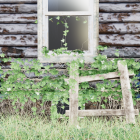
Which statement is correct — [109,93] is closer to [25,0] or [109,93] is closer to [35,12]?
[35,12]

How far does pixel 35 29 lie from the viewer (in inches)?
139

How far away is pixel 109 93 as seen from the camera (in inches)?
135

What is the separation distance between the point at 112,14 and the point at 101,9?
9.2 inches

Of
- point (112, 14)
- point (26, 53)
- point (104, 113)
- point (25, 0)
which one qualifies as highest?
point (25, 0)

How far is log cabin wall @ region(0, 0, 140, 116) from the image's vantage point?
11.5 feet

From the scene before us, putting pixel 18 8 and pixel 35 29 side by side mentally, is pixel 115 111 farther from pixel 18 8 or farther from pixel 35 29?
pixel 18 8

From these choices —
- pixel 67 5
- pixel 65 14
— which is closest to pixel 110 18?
pixel 65 14

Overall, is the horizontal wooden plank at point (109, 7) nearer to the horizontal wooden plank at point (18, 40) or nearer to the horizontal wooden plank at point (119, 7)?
the horizontal wooden plank at point (119, 7)

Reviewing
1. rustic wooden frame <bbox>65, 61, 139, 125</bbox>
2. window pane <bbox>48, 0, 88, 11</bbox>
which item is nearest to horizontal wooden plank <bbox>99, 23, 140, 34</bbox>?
rustic wooden frame <bbox>65, 61, 139, 125</bbox>

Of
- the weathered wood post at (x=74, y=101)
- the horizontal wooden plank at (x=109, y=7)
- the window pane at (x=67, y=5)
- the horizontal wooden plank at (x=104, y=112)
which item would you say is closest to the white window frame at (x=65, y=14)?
the horizontal wooden plank at (x=109, y=7)

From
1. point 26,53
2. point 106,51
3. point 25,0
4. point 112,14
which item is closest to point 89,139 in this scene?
point 106,51

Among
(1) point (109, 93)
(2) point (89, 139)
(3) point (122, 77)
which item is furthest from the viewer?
(1) point (109, 93)

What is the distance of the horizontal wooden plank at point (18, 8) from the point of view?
354 centimetres

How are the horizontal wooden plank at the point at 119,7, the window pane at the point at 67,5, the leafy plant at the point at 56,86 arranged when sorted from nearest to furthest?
the leafy plant at the point at 56,86
the horizontal wooden plank at the point at 119,7
the window pane at the point at 67,5
